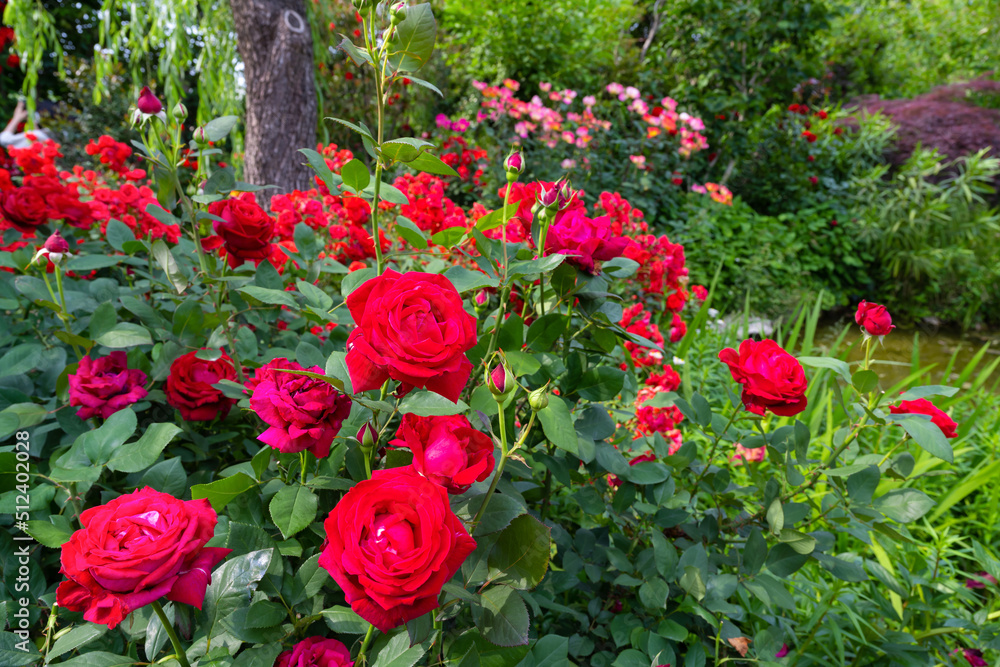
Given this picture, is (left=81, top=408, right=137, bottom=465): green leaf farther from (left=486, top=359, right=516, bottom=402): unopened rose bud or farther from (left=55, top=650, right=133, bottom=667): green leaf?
(left=486, top=359, right=516, bottom=402): unopened rose bud

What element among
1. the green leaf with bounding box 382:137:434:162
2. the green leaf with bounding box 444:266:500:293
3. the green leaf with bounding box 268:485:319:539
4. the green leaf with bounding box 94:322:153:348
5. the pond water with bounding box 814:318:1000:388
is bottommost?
the pond water with bounding box 814:318:1000:388

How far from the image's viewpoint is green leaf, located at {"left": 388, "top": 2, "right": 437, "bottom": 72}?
1.83ft

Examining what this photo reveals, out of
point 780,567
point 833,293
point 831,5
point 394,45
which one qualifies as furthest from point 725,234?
point 394,45

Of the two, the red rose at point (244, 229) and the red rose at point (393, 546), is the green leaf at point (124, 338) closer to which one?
the red rose at point (244, 229)

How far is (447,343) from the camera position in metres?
0.43

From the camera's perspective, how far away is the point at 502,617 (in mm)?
482

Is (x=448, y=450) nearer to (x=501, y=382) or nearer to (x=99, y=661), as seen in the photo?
(x=501, y=382)

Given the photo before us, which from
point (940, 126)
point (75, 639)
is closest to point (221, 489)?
point (75, 639)

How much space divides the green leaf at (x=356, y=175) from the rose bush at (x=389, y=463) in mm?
14

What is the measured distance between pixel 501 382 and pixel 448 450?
0.08 m

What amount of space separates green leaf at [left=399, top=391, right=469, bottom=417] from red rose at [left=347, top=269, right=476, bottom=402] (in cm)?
1

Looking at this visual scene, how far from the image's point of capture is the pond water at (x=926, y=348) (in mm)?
3663

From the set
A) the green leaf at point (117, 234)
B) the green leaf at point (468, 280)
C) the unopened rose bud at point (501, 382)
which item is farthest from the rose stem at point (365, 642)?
the green leaf at point (117, 234)

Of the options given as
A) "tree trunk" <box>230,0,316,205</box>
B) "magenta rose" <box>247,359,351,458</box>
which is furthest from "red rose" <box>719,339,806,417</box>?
"tree trunk" <box>230,0,316,205</box>
